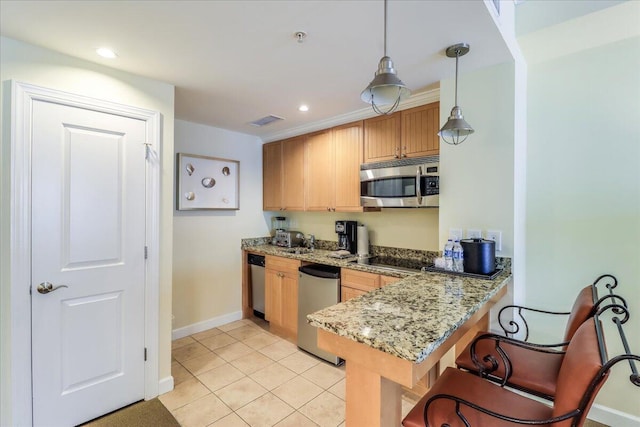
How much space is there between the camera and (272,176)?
4004 millimetres

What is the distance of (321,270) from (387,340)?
1.92 m

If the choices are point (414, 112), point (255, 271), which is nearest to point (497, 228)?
point (414, 112)

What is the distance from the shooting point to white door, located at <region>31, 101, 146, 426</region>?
1.86 meters

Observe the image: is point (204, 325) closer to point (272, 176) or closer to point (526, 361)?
point (272, 176)

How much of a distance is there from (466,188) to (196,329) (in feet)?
10.5

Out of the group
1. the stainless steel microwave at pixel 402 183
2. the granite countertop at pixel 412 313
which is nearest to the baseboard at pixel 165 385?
the granite countertop at pixel 412 313

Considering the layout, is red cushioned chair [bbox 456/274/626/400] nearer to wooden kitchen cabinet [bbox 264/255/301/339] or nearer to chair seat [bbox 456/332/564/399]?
chair seat [bbox 456/332/564/399]

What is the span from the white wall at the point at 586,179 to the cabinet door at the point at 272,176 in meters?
2.68

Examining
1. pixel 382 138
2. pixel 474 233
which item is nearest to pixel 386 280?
pixel 474 233

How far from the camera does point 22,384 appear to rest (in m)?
1.78

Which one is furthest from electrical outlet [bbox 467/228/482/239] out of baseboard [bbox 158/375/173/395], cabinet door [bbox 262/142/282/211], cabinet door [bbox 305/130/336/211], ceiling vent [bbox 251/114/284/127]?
baseboard [bbox 158/375/173/395]

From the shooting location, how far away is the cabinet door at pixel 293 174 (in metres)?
3.63

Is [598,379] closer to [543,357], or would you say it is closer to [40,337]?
[543,357]

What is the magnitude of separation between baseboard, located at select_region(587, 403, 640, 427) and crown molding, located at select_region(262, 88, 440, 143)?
245cm
